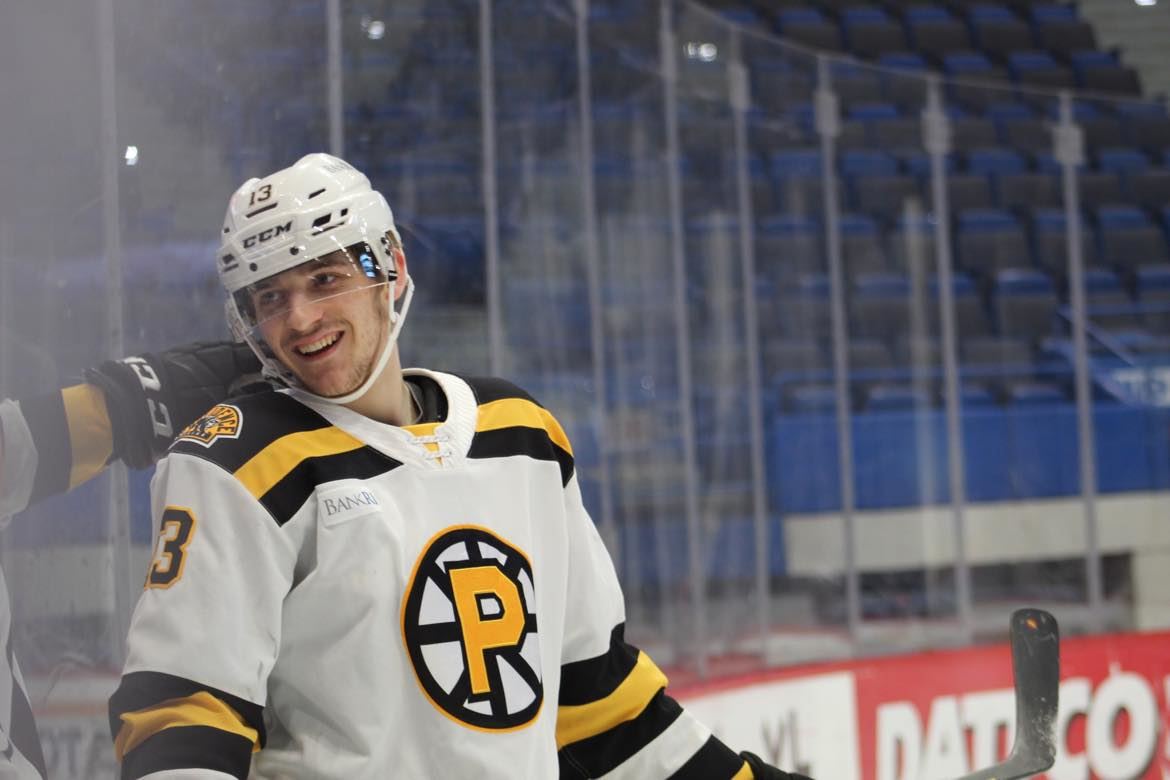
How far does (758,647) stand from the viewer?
409 centimetres

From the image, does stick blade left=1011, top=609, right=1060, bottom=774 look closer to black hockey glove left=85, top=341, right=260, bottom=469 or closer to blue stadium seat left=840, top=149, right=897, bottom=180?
black hockey glove left=85, top=341, right=260, bottom=469

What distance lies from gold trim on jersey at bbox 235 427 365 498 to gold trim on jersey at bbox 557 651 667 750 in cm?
38

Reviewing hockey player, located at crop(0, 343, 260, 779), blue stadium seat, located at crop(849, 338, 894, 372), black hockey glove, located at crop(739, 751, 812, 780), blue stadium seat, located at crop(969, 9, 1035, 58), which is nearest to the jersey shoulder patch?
hockey player, located at crop(0, 343, 260, 779)

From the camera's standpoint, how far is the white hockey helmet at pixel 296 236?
4.49 ft

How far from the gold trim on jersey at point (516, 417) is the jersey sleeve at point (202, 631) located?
0.81ft

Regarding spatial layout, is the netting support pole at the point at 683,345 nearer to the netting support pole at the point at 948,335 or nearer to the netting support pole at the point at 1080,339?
the netting support pole at the point at 948,335

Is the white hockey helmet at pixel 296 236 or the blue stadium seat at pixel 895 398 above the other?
the white hockey helmet at pixel 296 236

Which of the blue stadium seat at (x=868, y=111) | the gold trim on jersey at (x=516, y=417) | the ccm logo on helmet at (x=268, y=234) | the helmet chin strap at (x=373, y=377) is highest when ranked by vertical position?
the blue stadium seat at (x=868, y=111)

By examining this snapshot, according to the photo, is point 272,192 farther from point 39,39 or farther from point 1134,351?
point 1134,351

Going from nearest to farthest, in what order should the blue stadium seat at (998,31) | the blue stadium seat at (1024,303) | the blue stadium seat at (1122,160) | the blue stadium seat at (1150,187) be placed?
the blue stadium seat at (1024,303), the blue stadium seat at (1122,160), the blue stadium seat at (1150,187), the blue stadium seat at (998,31)

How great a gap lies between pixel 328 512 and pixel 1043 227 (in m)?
4.07

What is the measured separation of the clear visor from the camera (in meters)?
1.38

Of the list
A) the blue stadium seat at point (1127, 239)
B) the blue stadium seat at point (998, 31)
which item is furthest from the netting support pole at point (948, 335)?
the blue stadium seat at point (998, 31)

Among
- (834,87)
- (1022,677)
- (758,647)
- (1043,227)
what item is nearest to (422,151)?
(1022,677)
